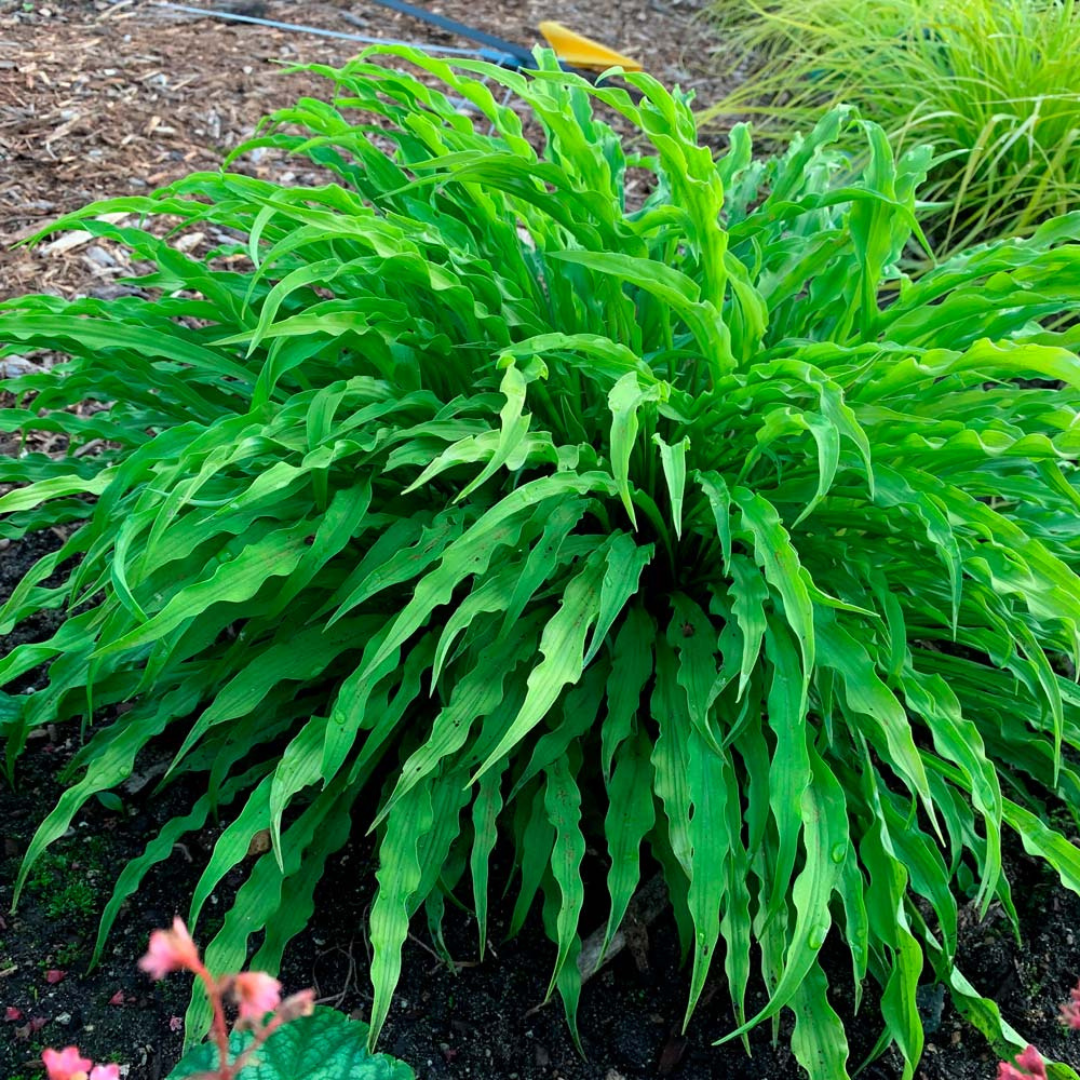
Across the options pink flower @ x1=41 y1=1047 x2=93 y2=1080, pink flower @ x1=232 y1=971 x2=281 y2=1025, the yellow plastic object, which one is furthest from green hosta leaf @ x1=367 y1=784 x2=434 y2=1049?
the yellow plastic object

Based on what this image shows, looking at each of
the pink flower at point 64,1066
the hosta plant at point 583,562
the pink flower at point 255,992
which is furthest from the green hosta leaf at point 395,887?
the pink flower at point 255,992

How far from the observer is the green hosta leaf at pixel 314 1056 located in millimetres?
1233

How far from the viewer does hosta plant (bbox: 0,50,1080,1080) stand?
1510 mm

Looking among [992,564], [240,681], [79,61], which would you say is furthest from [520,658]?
[79,61]

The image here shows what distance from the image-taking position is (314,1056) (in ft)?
4.12

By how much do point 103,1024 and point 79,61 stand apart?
2.97m

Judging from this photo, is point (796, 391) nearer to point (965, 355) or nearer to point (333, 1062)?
point (965, 355)

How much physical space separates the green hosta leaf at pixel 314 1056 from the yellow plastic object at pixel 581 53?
10.8 feet

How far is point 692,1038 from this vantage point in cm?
172

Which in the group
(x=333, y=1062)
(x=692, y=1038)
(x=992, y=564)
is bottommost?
(x=692, y=1038)

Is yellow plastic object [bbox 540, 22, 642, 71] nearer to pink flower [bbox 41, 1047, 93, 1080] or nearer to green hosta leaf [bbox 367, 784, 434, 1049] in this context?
green hosta leaf [bbox 367, 784, 434, 1049]

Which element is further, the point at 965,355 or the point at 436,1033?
the point at 436,1033

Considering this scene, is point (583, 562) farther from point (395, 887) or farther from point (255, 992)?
point (255, 992)

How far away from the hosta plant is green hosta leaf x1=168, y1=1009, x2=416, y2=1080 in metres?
0.15
